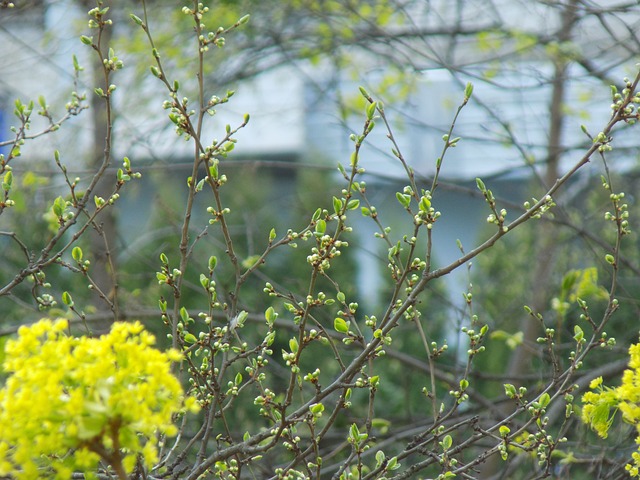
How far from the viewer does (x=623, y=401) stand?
1.75 metres

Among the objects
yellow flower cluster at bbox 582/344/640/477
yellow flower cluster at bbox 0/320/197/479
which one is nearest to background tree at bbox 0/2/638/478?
yellow flower cluster at bbox 582/344/640/477

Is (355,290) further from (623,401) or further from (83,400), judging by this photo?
(83,400)

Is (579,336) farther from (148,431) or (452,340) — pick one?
(452,340)

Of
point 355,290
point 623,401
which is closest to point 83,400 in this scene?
point 623,401

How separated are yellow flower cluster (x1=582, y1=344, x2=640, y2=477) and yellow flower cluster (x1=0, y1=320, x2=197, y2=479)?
1.00 metres

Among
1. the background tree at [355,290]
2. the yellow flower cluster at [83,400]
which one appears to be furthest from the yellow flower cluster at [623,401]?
the yellow flower cluster at [83,400]

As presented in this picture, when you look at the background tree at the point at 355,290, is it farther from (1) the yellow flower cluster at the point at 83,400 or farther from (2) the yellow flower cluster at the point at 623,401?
(1) the yellow flower cluster at the point at 83,400

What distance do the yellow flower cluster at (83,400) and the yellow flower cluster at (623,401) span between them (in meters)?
1.00

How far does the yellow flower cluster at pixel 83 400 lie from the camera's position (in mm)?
1227

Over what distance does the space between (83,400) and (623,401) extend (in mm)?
1225

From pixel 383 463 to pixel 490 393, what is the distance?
5.40m

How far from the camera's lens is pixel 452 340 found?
11352 millimetres

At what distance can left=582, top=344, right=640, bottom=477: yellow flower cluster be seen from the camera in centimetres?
169

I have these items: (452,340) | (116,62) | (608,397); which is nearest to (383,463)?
(608,397)
